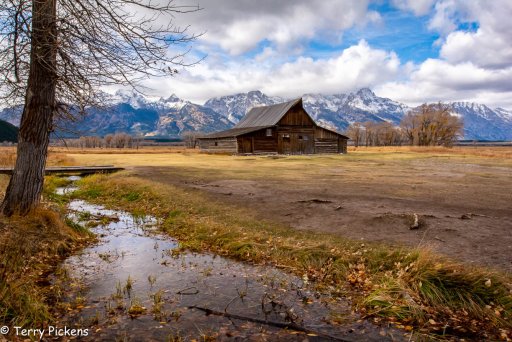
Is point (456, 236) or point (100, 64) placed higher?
point (100, 64)

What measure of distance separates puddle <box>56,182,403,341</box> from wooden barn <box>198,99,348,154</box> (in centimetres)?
4082

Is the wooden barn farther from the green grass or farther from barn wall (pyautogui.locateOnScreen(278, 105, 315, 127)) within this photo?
the green grass

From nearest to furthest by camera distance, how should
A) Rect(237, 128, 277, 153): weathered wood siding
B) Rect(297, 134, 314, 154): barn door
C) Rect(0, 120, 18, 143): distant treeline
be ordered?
1. Rect(237, 128, 277, 153): weathered wood siding
2. Rect(297, 134, 314, 154): barn door
3. Rect(0, 120, 18, 143): distant treeline

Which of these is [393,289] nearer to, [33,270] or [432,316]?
[432,316]

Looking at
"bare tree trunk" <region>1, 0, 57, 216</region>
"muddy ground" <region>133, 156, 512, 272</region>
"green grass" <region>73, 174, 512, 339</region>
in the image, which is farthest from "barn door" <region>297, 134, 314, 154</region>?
"bare tree trunk" <region>1, 0, 57, 216</region>

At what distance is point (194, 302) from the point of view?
6.02 m

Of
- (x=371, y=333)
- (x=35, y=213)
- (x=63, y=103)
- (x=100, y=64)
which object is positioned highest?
(x=100, y=64)

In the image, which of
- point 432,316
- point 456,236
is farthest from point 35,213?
point 456,236

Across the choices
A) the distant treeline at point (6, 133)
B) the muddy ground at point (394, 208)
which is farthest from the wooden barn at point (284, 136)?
the distant treeline at point (6, 133)

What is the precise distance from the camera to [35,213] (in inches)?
353

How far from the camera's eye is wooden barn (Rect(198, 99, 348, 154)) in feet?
164

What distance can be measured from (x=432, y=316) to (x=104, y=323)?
4978mm

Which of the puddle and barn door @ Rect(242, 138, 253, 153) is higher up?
barn door @ Rect(242, 138, 253, 153)

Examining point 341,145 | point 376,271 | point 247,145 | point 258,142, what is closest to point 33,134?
point 376,271
